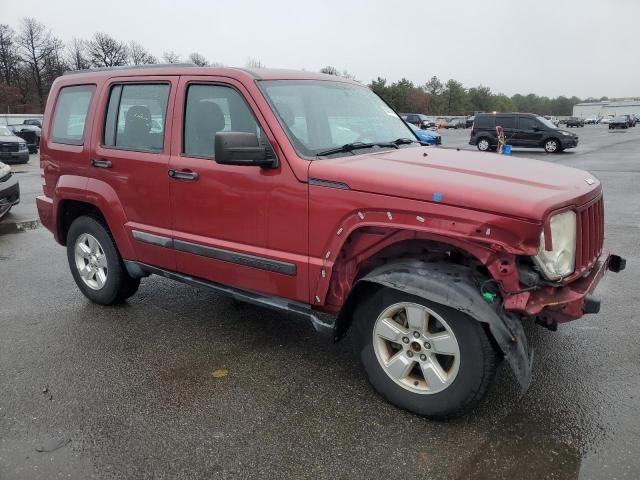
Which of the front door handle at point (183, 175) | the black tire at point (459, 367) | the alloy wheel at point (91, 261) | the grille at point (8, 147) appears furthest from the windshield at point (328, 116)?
the grille at point (8, 147)

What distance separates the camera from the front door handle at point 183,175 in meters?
3.68

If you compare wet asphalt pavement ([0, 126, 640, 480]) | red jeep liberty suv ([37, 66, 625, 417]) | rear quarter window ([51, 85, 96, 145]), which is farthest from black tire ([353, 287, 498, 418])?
rear quarter window ([51, 85, 96, 145])

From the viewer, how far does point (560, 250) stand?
2.73m

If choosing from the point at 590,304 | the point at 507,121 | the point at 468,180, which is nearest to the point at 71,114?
the point at 468,180

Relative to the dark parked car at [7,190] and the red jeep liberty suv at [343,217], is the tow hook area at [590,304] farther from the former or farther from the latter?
the dark parked car at [7,190]

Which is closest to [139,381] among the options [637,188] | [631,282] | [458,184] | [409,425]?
[409,425]

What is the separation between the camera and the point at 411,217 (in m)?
2.81

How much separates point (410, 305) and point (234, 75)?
6.46 feet

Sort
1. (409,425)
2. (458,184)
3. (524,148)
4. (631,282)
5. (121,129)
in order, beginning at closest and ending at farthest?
(458,184) < (409,425) < (121,129) < (631,282) < (524,148)

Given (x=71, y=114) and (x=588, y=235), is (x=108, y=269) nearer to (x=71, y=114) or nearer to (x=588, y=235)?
(x=71, y=114)

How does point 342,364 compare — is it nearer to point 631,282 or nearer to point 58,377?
point 58,377

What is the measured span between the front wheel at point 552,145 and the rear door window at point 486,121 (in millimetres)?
2569

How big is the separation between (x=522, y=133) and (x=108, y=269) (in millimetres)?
22766

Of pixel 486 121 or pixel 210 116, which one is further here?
pixel 486 121
